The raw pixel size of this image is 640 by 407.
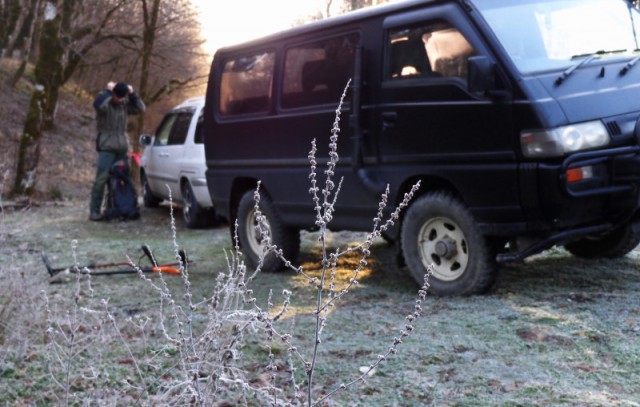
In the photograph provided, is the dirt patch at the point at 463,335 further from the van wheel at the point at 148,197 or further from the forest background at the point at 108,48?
the forest background at the point at 108,48

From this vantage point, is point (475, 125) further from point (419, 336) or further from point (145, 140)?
point (145, 140)

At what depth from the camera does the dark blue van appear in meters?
5.61

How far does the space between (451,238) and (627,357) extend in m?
2.11

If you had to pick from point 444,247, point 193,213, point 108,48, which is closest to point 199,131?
point 193,213

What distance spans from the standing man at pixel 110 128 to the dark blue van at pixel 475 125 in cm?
594

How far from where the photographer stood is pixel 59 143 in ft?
86.6

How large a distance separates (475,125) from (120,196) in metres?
8.26

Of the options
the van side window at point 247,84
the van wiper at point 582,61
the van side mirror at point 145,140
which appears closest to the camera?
the van wiper at point 582,61

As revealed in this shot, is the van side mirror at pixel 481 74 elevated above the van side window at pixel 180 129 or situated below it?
above

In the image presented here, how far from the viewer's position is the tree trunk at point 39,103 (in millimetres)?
15914

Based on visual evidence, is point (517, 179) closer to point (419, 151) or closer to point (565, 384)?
point (419, 151)

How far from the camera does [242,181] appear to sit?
8.48m

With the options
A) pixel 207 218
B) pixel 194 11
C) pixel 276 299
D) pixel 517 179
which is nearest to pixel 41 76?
pixel 207 218

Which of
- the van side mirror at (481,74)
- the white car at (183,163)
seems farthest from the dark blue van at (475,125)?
the white car at (183,163)
